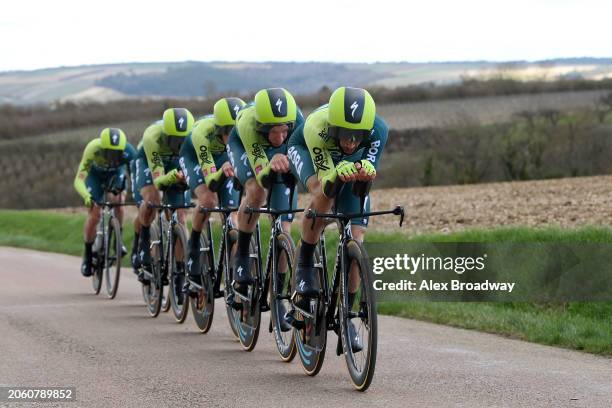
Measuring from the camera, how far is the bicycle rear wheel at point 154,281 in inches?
478

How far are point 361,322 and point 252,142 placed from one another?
2399 millimetres

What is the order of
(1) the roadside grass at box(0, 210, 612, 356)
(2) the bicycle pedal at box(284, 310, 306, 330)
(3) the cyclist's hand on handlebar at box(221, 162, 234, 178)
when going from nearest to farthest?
(2) the bicycle pedal at box(284, 310, 306, 330) → (1) the roadside grass at box(0, 210, 612, 356) → (3) the cyclist's hand on handlebar at box(221, 162, 234, 178)

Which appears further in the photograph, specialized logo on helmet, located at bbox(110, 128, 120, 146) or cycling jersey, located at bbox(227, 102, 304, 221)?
specialized logo on helmet, located at bbox(110, 128, 120, 146)

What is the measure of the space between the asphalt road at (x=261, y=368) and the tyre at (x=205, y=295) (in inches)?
4.7

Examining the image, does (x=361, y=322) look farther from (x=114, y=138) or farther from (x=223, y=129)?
(x=114, y=138)

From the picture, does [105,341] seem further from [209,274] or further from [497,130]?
[497,130]

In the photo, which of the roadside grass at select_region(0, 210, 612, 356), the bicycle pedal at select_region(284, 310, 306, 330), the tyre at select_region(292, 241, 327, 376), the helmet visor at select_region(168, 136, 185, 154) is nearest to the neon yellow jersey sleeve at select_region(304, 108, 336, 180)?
the tyre at select_region(292, 241, 327, 376)

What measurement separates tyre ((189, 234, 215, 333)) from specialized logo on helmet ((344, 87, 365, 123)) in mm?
3588

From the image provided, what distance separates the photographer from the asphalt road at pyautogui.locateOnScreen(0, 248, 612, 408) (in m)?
7.01

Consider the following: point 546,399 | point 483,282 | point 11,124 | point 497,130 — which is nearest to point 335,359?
point 546,399

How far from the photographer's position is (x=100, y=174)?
14906 mm

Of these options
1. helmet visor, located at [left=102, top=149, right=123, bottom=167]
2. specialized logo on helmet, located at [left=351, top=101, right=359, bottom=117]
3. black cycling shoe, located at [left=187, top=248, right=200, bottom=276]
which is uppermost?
specialized logo on helmet, located at [left=351, top=101, right=359, bottom=117]

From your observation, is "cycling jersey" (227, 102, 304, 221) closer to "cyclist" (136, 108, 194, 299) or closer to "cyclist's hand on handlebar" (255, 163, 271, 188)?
"cyclist's hand on handlebar" (255, 163, 271, 188)

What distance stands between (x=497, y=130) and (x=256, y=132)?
1516 inches
